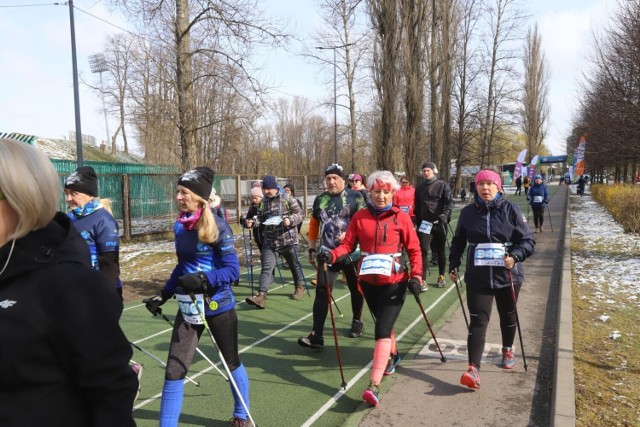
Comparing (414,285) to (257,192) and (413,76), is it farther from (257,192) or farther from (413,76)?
(413,76)

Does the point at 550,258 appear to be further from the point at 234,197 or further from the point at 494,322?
the point at 234,197

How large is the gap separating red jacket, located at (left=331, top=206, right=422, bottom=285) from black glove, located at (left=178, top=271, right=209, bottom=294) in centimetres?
152

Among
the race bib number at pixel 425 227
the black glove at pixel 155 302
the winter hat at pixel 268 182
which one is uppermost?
the winter hat at pixel 268 182

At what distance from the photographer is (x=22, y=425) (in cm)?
132

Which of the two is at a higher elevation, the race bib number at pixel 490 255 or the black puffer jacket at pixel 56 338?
the black puffer jacket at pixel 56 338

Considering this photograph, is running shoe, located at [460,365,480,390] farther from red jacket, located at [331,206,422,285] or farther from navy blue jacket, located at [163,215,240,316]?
navy blue jacket, located at [163,215,240,316]

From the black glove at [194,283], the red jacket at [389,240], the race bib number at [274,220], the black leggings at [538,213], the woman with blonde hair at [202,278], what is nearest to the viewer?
the black glove at [194,283]

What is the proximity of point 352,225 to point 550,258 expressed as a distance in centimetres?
862

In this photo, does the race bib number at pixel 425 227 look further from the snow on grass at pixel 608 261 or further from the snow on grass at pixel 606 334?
the snow on grass at pixel 608 261

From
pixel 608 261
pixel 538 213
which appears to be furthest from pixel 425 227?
pixel 538 213

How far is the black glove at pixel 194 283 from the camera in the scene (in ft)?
10.1

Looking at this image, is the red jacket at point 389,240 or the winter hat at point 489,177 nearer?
the red jacket at point 389,240

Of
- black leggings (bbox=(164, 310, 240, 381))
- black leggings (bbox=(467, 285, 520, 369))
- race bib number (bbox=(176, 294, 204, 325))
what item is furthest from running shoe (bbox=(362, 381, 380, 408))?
race bib number (bbox=(176, 294, 204, 325))

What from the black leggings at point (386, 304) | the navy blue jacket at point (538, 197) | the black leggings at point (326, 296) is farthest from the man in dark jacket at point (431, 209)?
the navy blue jacket at point (538, 197)
